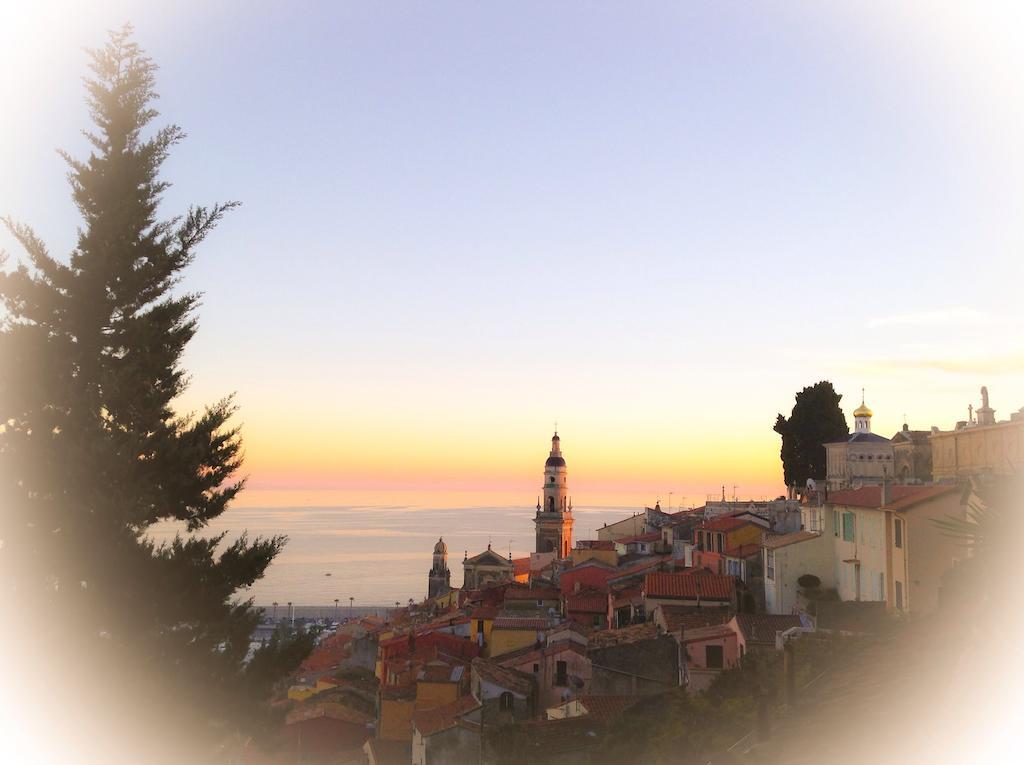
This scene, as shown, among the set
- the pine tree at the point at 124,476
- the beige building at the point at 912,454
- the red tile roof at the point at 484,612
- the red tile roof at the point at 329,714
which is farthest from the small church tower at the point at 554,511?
the pine tree at the point at 124,476

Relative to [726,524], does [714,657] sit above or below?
below

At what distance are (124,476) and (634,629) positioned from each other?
22.1 m

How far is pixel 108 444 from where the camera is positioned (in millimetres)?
12797

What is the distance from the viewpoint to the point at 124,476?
42.9ft

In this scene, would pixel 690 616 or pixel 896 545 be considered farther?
pixel 690 616

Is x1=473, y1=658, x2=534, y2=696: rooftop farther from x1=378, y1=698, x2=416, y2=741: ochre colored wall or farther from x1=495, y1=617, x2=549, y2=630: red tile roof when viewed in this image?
x1=495, y1=617, x2=549, y2=630: red tile roof

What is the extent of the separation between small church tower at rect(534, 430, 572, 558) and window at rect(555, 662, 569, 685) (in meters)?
56.9

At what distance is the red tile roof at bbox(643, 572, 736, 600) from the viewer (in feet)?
112

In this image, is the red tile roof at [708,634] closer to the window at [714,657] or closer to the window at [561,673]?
the window at [714,657]

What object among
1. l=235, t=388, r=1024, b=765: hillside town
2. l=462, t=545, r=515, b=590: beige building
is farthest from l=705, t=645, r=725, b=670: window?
l=462, t=545, r=515, b=590: beige building

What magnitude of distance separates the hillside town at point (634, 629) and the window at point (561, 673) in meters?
0.04

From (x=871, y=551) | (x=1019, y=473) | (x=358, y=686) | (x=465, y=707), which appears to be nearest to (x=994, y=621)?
(x=1019, y=473)

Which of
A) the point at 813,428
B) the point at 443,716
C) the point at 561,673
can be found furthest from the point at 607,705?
the point at 813,428

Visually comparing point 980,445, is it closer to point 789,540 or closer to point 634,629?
point 789,540
